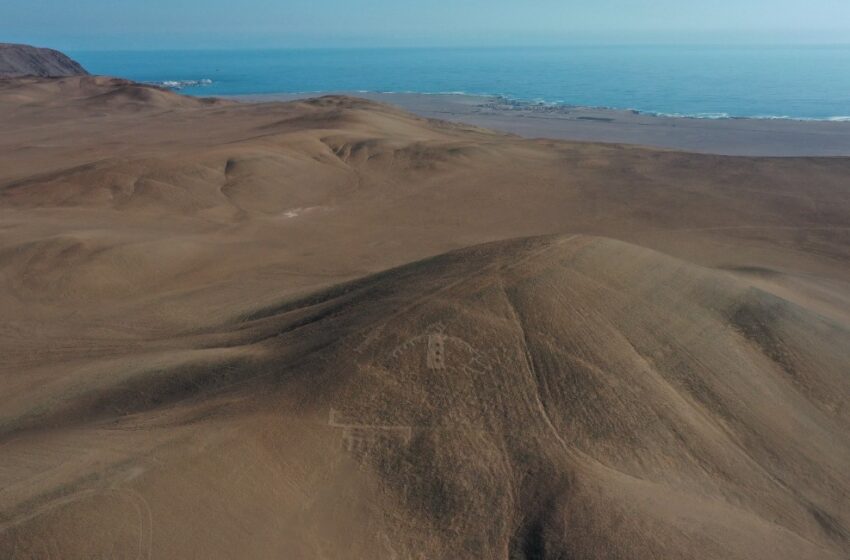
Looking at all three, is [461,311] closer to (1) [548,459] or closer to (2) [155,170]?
(1) [548,459]

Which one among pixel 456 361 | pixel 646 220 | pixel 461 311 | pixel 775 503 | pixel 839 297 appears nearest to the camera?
pixel 775 503

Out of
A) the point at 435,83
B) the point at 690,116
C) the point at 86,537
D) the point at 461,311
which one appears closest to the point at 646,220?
the point at 461,311

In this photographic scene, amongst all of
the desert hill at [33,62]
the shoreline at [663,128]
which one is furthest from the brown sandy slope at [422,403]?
the desert hill at [33,62]

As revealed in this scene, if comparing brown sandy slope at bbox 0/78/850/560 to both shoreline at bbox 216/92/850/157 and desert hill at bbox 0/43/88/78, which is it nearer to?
shoreline at bbox 216/92/850/157

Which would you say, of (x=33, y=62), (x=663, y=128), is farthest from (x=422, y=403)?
(x=33, y=62)

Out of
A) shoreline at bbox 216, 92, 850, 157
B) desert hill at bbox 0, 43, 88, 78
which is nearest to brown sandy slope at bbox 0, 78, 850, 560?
shoreline at bbox 216, 92, 850, 157

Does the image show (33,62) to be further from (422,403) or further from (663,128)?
(422,403)
